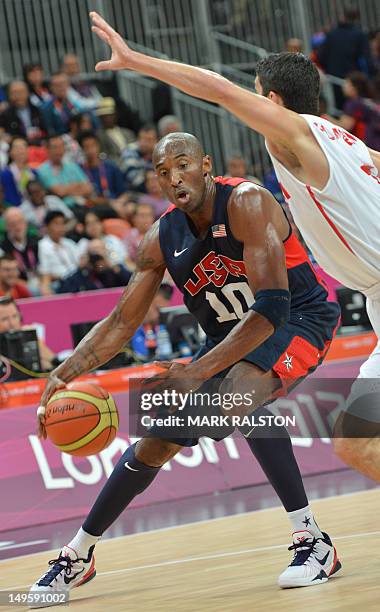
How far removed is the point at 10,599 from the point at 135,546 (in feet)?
5.73

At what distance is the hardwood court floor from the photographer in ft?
16.5

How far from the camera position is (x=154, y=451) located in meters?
5.51

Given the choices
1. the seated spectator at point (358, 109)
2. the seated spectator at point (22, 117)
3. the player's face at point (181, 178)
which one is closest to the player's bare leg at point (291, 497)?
the player's face at point (181, 178)

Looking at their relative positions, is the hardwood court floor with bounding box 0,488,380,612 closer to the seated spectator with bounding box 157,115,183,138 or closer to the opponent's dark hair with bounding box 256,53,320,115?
the opponent's dark hair with bounding box 256,53,320,115

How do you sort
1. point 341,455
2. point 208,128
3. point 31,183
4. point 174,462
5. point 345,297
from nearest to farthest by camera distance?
1. point 341,455
2. point 174,462
3. point 345,297
4. point 31,183
5. point 208,128

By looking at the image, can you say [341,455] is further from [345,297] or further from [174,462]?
[345,297]

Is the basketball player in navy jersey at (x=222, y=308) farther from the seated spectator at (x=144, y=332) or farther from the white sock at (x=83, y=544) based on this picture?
the seated spectator at (x=144, y=332)

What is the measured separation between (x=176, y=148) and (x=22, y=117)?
10.9 metres

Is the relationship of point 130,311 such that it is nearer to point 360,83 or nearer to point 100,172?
point 100,172

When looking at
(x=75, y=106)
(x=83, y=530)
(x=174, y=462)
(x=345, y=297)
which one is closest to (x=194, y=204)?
(x=83, y=530)

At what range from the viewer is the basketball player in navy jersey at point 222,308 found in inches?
205

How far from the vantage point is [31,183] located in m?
14.1

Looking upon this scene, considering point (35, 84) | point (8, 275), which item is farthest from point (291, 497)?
point (35, 84)

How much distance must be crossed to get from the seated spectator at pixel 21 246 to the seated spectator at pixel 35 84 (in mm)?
3103
